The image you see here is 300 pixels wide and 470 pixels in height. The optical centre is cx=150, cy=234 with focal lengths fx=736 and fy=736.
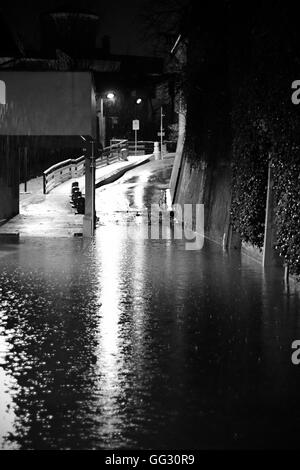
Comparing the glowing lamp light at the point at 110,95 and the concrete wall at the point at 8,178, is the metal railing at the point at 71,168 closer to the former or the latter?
the concrete wall at the point at 8,178

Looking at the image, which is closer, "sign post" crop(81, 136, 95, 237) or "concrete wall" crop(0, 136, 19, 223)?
"sign post" crop(81, 136, 95, 237)

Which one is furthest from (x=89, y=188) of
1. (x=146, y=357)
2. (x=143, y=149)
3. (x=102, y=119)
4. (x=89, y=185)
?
(x=102, y=119)

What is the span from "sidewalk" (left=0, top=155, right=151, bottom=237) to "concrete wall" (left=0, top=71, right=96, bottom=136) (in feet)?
10.7

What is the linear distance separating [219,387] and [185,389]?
295mm

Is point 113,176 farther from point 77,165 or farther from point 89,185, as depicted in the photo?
point 89,185

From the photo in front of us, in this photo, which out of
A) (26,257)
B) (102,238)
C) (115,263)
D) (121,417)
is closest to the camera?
(121,417)

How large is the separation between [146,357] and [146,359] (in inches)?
3.2

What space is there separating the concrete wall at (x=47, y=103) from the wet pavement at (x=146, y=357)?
26.6 feet

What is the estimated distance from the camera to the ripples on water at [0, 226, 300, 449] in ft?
17.3

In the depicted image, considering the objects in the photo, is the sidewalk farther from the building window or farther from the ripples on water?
the ripples on water

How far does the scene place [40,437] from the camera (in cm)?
513

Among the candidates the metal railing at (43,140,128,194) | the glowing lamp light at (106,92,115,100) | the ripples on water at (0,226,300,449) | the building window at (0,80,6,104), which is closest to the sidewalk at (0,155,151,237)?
the metal railing at (43,140,128,194)

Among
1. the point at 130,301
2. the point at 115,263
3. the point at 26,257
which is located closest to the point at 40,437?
the point at 130,301
